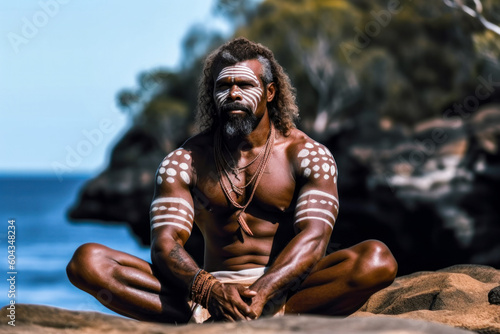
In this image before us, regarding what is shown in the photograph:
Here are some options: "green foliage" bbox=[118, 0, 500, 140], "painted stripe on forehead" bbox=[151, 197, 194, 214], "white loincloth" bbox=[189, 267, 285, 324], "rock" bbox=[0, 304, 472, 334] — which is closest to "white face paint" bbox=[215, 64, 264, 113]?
"painted stripe on forehead" bbox=[151, 197, 194, 214]

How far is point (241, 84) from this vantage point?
463 cm

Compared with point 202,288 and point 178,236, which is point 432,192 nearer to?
point 178,236

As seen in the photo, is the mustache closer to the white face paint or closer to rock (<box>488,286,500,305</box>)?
the white face paint

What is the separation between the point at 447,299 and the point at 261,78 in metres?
2.05

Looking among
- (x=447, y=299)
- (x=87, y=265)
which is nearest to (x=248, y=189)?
(x=87, y=265)

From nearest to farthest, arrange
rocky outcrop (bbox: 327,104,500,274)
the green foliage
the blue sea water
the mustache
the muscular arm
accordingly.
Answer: the muscular arm, the mustache, rocky outcrop (bbox: 327,104,500,274), the blue sea water, the green foliage

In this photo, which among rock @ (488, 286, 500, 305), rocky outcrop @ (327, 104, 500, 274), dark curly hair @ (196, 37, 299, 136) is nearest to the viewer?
dark curly hair @ (196, 37, 299, 136)

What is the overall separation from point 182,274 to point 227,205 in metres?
0.58

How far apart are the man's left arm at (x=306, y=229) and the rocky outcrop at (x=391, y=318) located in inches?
19.8

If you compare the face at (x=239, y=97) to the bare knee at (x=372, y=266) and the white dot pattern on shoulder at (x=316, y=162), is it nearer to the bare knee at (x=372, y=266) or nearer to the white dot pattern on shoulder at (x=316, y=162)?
the white dot pattern on shoulder at (x=316, y=162)

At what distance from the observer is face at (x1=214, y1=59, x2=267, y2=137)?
4574 mm

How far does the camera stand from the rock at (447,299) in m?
4.73

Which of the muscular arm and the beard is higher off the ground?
the beard

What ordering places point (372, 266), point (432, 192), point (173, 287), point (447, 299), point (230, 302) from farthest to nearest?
point (432, 192), point (447, 299), point (173, 287), point (372, 266), point (230, 302)
